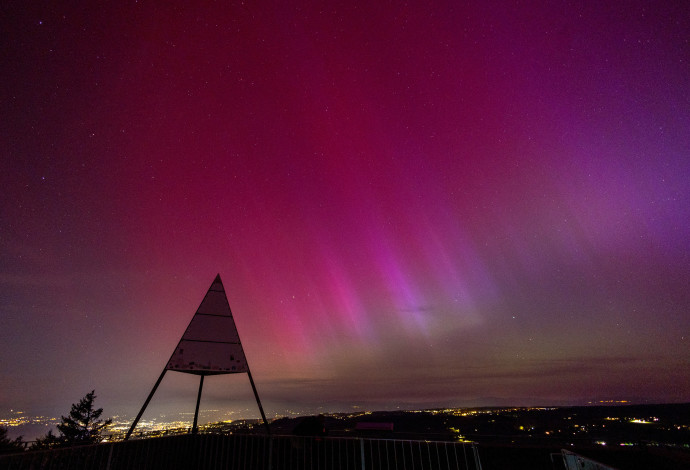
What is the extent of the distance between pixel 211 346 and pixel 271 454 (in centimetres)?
313

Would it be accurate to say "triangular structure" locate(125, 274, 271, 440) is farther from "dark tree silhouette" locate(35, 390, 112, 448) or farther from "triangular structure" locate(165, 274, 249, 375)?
"dark tree silhouette" locate(35, 390, 112, 448)

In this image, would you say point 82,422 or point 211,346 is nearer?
point 211,346

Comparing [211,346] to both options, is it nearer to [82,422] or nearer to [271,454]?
[271,454]

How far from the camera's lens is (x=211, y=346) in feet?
29.0

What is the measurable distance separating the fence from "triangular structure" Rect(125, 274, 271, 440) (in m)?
0.58

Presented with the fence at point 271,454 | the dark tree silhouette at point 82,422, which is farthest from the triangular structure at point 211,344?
the dark tree silhouette at point 82,422

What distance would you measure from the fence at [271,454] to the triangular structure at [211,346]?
58cm

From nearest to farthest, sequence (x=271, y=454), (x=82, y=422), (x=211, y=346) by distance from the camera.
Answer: (x=271, y=454) < (x=211, y=346) < (x=82, y=422)

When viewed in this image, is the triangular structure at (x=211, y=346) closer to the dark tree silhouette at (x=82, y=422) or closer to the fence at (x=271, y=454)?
the fence at (x=271, y=454)

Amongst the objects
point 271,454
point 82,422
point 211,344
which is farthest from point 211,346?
point 82,422

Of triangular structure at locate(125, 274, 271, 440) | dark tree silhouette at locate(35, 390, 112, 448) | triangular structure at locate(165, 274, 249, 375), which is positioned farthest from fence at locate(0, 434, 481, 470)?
dark tree silhouette at locate(35, 390, 112, 448)

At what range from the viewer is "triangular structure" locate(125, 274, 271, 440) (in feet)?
27.8

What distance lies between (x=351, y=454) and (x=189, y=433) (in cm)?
457

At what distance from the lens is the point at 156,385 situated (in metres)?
7.92
